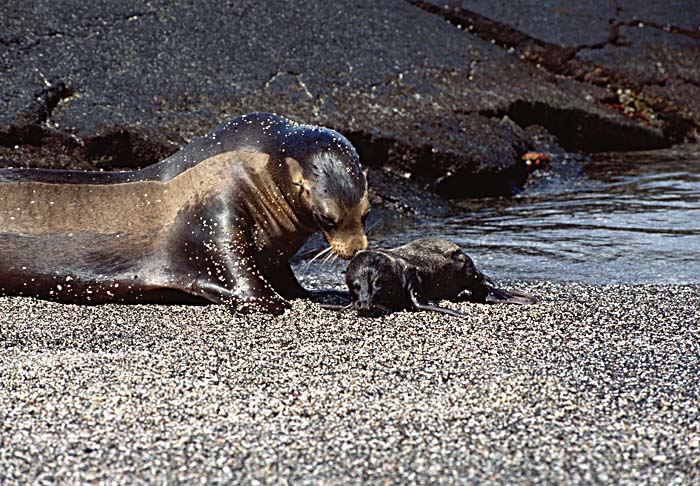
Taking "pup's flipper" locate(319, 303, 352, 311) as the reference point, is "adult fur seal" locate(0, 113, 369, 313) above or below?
above

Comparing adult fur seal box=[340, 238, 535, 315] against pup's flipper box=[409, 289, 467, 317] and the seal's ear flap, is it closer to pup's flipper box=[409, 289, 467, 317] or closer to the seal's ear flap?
pup's flipper box=[409, 289, 467, 317]

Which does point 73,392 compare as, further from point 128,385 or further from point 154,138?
point 154,138

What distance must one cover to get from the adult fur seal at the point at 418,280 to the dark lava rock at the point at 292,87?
11.6 feet

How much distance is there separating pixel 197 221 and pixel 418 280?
112 cm

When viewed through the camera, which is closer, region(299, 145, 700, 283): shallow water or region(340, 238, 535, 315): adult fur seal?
region(340, 238, 535, 315): adult fur seal

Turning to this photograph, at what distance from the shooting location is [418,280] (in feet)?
15.2

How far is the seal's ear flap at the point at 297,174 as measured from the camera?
4703mm

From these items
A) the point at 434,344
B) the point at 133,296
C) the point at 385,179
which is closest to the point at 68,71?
the point at 385,179

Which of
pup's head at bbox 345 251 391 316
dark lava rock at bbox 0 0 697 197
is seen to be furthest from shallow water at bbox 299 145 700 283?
pup's head at bbox 345 251 391 316

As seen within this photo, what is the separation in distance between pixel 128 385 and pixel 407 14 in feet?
26.6

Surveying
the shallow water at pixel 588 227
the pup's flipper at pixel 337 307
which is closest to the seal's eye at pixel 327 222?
the pup's flipper at pixel 337 307

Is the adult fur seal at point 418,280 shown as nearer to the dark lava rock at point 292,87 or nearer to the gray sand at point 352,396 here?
the gray sand at point 352,396

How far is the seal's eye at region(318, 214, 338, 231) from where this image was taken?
4.63 metres

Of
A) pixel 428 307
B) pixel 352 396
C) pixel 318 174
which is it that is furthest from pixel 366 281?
pixel 352 396
